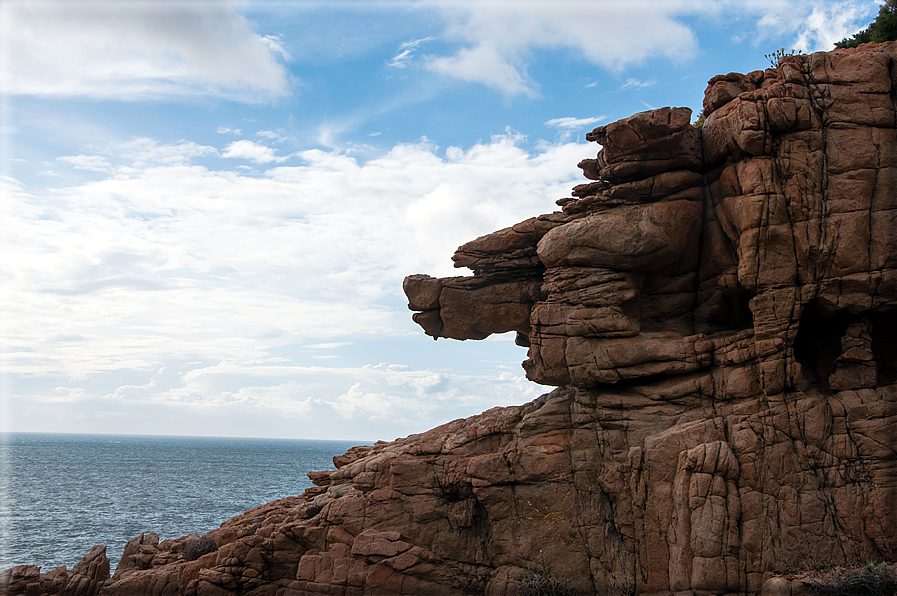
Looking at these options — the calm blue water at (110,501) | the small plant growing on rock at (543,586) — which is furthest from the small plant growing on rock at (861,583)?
the calm blue water at (110,501)

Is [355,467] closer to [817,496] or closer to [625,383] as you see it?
[625,383]

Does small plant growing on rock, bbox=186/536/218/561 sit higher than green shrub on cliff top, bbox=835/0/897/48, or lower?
lower

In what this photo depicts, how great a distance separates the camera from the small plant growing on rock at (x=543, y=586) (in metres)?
23.4

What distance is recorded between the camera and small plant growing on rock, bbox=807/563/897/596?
18.8 metres

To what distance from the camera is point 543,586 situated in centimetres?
2350

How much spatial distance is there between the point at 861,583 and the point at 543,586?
10.5 m

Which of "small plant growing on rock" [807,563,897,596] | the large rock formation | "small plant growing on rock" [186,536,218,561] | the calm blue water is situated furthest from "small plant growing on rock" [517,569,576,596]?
the calm blue water

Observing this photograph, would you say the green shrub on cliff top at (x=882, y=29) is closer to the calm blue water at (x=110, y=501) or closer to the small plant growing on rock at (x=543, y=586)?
the small plant growing on rock at (x=543, y=586)

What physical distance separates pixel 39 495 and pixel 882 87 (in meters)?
98.3

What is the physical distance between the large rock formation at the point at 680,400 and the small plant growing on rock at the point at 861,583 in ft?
3.57

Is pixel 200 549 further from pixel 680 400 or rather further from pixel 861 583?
pixel 861 583

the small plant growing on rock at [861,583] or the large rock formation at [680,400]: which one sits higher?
the large rock formation at [680,400]

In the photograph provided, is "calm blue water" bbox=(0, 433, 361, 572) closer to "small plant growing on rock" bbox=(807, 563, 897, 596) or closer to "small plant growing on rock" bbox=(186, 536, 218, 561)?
"small plant growing on rock" bbox=(186, 536, 218, 561)

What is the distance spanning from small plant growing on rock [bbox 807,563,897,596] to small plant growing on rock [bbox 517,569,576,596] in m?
8.36
